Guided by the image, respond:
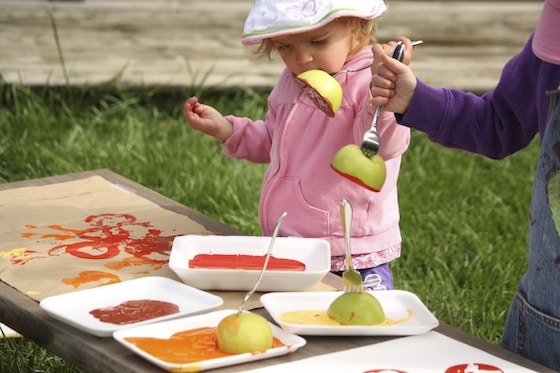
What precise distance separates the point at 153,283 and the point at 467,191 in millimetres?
2627

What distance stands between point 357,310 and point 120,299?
0.48 metres

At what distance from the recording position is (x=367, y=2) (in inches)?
109

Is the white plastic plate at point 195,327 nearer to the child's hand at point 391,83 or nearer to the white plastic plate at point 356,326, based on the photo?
the white plastic plate at point 356,326

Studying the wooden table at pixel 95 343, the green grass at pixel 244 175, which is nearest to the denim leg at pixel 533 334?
the wooden table at pixel 95 343

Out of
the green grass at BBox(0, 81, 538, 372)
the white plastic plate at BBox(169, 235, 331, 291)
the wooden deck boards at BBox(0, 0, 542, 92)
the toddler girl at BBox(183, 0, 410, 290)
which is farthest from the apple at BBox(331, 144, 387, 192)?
the wooden deck boards at BBox(0, 0, 542, 92)

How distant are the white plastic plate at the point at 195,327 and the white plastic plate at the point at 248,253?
0.16 m

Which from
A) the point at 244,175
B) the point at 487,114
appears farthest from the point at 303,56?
the point at 244,175

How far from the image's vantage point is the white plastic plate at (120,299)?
2.12 m

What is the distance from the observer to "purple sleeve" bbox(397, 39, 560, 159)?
8.12 ft

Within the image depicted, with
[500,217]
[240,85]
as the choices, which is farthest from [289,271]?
[240,85]

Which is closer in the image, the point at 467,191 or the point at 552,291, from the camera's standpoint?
the point at 552,291

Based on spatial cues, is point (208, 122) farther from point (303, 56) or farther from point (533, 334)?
point (533, 334)

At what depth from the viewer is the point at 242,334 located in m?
1.98

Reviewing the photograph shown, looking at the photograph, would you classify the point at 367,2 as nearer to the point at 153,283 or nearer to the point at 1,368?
the point at 153,283
